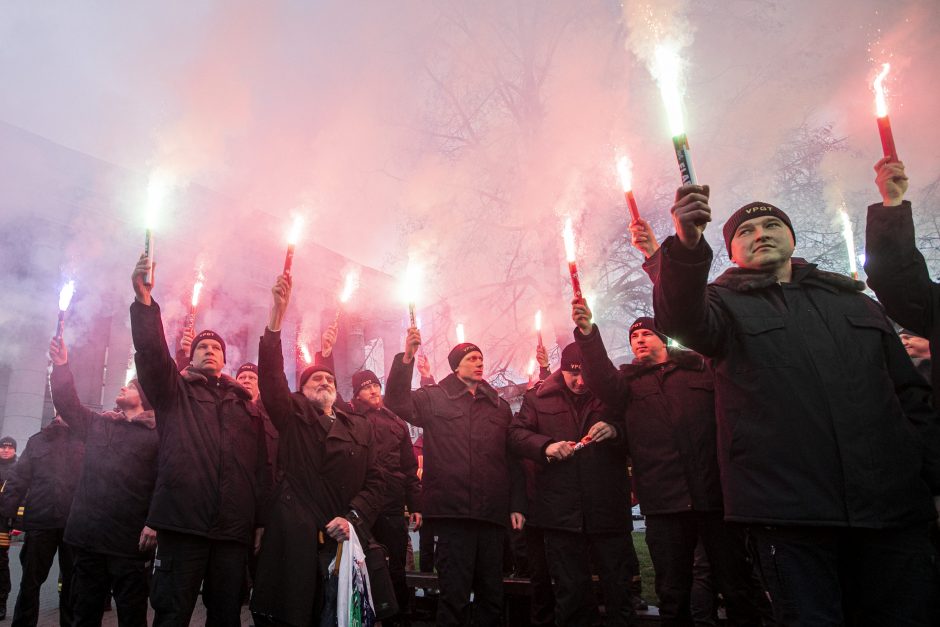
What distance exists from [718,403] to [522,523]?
2018 millimetres

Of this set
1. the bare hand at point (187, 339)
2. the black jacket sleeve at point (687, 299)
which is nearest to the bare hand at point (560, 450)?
the black jacket sleeve at point (687, 299)

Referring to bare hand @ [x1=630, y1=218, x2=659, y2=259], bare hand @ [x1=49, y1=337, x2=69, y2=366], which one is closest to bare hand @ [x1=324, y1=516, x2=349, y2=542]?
bare hand @ [x1=630, y1=218, x2=659, y2=259]

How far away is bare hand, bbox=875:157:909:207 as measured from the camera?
252cm

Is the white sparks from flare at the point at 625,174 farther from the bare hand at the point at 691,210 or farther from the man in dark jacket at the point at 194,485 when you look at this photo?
the man in dark jacket at the point at 194,485

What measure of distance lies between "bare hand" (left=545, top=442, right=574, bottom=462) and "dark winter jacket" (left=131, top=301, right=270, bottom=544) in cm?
198

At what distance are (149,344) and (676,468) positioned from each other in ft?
10.7

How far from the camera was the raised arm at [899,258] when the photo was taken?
2.53 meters

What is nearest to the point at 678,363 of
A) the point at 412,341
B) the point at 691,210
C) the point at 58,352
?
the point at 412,341

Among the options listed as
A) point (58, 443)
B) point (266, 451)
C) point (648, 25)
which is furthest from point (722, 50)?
point (58, 443)

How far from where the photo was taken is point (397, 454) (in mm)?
5172

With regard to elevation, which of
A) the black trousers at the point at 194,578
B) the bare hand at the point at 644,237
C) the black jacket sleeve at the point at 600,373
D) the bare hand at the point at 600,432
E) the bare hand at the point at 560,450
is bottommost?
the black trousers at the point at 194,578

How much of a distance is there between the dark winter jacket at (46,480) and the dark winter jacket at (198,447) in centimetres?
310

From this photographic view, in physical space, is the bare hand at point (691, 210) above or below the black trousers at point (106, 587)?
above

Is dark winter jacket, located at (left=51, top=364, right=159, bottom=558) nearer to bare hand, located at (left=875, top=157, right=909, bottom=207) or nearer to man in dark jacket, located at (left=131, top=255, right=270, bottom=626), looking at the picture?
man in dark jacket, located at (left=131, top=255, right=270, bottom=626)
